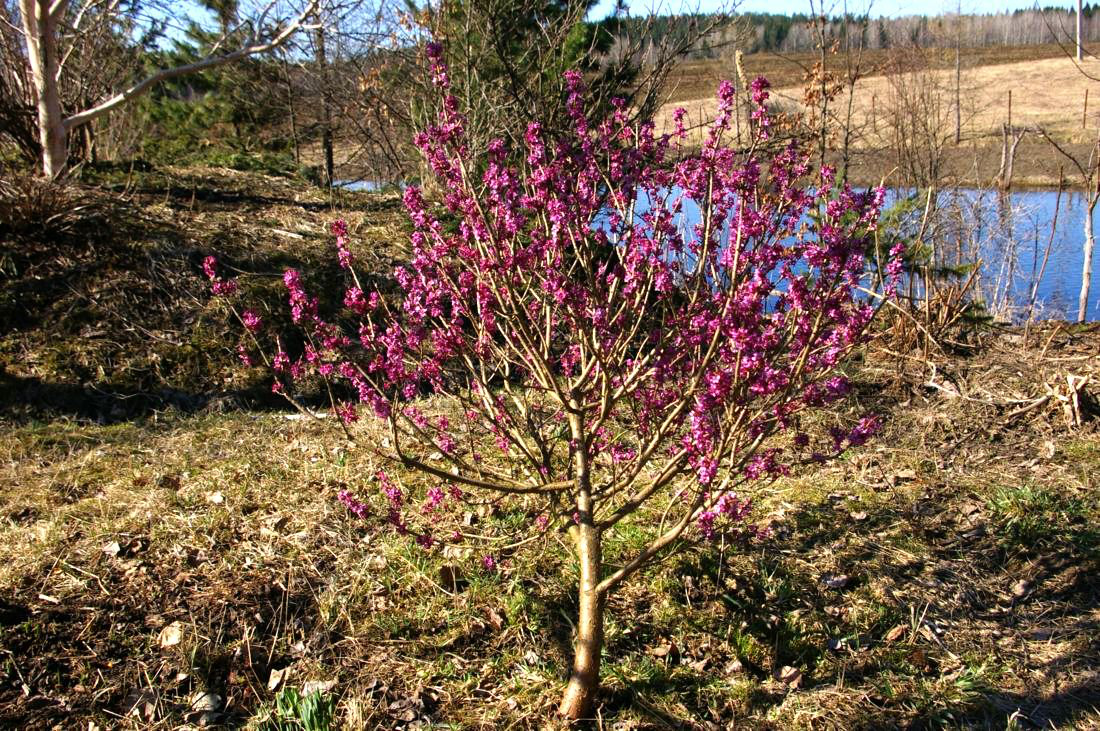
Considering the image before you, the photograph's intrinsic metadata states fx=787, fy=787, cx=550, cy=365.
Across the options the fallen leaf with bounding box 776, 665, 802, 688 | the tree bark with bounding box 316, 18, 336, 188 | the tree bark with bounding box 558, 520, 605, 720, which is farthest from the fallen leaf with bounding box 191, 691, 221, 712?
the tree bark with bounding box 316, 18, 336, 188

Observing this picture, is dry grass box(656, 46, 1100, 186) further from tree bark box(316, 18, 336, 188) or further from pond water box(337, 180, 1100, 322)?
tree bark box(316, 18, 336, 188)

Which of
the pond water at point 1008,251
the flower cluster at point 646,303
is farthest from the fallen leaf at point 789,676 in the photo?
the pond water at point 1008,251

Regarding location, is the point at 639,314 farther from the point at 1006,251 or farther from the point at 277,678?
the point at 1006,251

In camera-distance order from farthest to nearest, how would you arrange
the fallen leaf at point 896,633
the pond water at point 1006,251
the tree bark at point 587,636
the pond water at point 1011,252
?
the pond water at point 1011,252, the pond water at point 1006,251, the fallen leaf at point 896,633, the tree bark at point 587,636

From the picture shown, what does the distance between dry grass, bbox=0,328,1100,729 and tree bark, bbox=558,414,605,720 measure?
0.50ft

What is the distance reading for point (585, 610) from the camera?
2.91 m

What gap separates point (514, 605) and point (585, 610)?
67cm

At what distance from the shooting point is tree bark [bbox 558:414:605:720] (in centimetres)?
290

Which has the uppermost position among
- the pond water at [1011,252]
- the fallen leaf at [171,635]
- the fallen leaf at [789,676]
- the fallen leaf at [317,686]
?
the pond water at [1011,252]

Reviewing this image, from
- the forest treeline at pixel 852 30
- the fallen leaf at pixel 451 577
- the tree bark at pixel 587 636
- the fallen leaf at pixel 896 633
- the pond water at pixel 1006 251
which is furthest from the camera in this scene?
the pond water at pixel 1006 251

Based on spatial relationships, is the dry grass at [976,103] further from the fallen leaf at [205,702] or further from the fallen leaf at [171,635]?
the fallen leaf at [205,702]

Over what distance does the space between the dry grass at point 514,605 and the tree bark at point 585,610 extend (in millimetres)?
151

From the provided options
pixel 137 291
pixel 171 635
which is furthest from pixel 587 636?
pixel 137 291

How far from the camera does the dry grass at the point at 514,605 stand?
3062 millimetres
